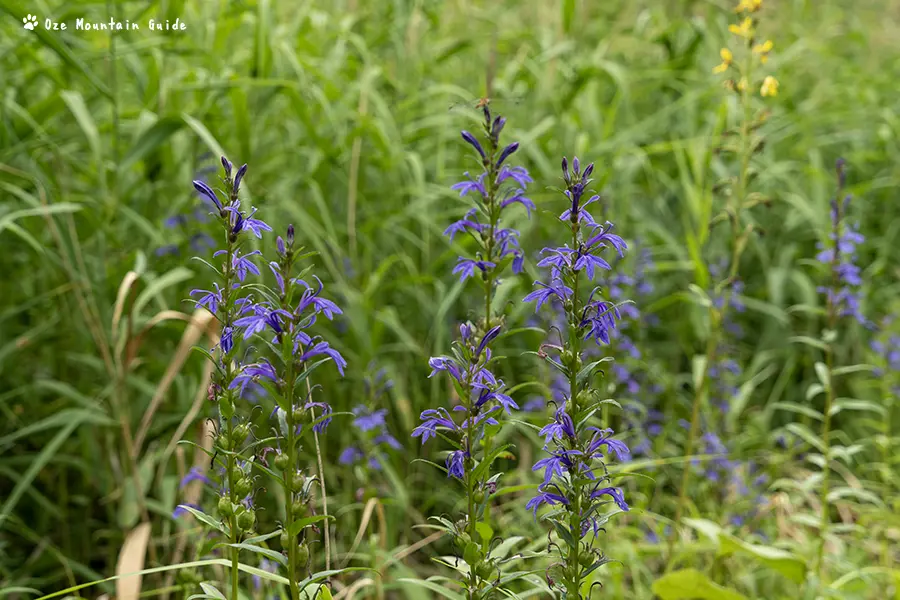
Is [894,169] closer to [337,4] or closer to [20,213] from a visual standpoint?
[337,4]

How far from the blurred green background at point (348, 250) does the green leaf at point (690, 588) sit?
182mm

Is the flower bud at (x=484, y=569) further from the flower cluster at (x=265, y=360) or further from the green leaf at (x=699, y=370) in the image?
the green leaf at (x=699, y=370)

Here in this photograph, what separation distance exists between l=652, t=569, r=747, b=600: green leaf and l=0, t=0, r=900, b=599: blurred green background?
0.60ft

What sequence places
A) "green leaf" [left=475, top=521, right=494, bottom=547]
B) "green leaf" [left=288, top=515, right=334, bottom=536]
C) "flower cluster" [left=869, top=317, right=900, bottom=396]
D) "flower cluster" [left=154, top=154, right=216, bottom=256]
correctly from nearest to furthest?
"green leaf" [left=288, top=515, right=334, bottom=536], "green leaf" [left=475, top=521, right=494, bottom=547], "flower cluster" [left=154, top=154, right=216, bottom=256], "flower cluster" [left=869, top=317, right=900, bottom=396]

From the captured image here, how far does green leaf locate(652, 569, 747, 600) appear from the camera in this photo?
2.61m

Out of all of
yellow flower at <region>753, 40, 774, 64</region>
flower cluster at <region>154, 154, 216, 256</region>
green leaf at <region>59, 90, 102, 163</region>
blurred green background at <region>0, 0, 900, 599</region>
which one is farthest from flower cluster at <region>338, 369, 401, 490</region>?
yellow flower at <region>753, 40, 774, 64</region>

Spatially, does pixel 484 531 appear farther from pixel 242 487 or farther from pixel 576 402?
pixel 242 487

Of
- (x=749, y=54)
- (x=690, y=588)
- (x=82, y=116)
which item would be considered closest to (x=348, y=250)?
(x=82, y=116)

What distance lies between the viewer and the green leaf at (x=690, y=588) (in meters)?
2.61

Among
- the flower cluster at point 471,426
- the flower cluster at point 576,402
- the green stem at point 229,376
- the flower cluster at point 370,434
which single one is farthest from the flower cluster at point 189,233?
the flower cluster at point 576,402

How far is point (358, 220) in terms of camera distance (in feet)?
14.0

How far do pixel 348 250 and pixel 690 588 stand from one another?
2267 mm

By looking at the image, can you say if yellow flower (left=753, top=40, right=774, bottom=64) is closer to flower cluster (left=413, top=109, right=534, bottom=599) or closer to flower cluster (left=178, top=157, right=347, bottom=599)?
flower cluster (left=413, top=109, right=534, bottom=599)

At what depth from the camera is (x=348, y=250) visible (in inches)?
165
